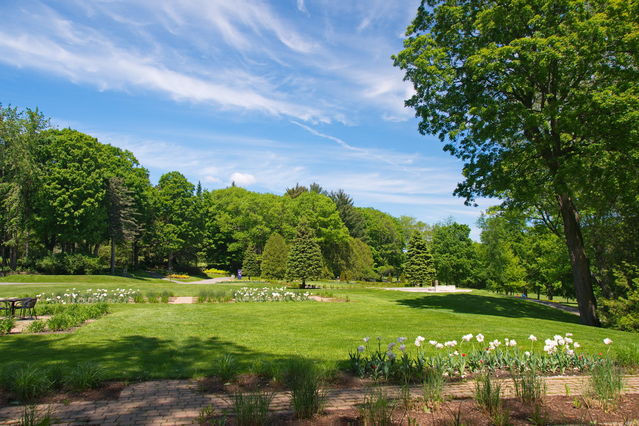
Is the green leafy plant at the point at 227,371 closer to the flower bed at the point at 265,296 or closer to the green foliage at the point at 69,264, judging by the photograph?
the flower bed at the point at 265,296

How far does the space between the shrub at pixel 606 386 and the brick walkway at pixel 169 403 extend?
0.36m

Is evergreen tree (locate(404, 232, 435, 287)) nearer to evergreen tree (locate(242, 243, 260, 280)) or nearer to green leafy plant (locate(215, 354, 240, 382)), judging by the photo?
evergreen tree (locate(242, 243, 260, 280))

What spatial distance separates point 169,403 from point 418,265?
42577 mm

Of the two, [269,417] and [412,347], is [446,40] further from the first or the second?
[269,417]

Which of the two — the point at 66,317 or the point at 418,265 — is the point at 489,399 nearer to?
the point at 66,317

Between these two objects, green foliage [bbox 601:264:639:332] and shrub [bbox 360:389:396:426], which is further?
green foliage [bbox 601:264:639:332]

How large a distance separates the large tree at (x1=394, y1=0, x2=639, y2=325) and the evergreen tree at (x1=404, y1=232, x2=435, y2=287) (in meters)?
28.6

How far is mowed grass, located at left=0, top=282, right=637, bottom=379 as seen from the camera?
6.76 m

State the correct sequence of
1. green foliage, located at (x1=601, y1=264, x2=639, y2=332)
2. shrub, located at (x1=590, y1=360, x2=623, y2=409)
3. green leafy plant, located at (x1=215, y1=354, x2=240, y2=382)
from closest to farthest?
shrub, located at (x1=590, y1=360, x2=623, y2=409)
green leafy plant, located at (x1=215, y1=354, x2=240, y2=382)
green foliage, located at (x1=601, y1=264, x2=639, y2=332)

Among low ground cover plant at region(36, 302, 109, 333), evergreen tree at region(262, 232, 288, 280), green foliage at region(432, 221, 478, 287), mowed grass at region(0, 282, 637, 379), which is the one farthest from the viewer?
green foliage at region(432, 221, 478, 287)

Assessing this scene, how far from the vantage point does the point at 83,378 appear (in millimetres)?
5004

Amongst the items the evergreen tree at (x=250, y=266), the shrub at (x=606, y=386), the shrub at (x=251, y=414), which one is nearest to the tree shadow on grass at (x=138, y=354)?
the shrub at (x=251, y=414)

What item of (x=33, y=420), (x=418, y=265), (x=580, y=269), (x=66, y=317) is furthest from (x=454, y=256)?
(x=33, y=420)

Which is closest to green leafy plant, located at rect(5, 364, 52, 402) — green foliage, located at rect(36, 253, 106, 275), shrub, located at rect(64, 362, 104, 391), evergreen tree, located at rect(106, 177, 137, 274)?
shrub, located at rect(64, 362, 104, 391)
